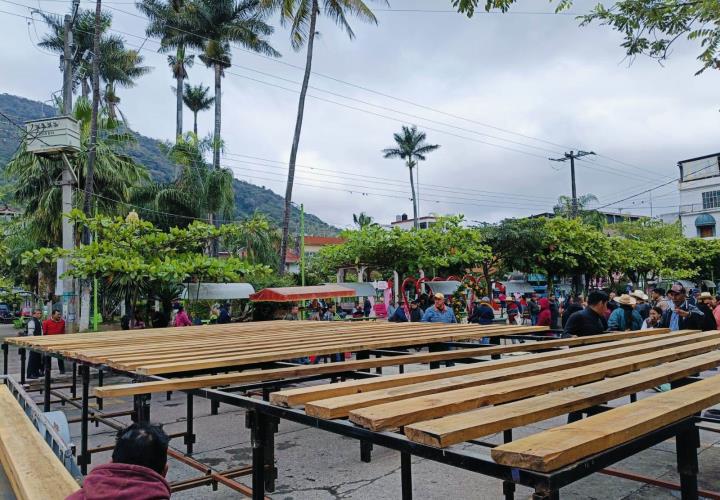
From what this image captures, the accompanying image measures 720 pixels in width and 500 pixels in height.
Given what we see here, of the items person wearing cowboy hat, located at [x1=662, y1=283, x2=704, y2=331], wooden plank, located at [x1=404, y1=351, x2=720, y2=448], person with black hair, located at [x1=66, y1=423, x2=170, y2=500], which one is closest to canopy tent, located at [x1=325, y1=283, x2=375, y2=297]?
person wearing cowboy hat, located at [x1=662, y1=283, x2=704, y2=331]

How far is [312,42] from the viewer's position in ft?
85.0

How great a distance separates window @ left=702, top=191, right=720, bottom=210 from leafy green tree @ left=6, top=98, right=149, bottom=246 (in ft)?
176

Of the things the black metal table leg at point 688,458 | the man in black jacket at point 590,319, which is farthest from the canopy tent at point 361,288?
the black metal table leg at point 688,458

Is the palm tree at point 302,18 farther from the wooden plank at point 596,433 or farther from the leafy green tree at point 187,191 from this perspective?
the wooden plank at point 596,433

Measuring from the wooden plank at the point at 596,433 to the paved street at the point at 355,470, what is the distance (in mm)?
3089

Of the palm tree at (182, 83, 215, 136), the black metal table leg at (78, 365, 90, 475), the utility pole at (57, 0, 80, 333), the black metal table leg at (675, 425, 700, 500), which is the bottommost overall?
the black metal table leg at (78, 365, 90, 475)

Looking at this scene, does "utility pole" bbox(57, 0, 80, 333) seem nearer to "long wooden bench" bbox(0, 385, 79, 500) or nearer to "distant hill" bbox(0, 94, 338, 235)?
"long wooden bench" bbox(0, 385, 79, 500)

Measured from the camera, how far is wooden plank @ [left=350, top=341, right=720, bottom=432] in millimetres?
2012

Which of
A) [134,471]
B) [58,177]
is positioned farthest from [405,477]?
[58,177]

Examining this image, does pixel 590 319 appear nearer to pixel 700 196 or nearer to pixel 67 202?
pixel 67 202

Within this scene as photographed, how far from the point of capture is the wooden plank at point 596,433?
1.59 m

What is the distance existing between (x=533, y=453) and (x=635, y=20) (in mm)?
7848

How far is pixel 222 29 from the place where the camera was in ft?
106

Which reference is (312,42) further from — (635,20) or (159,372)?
(159,372)
